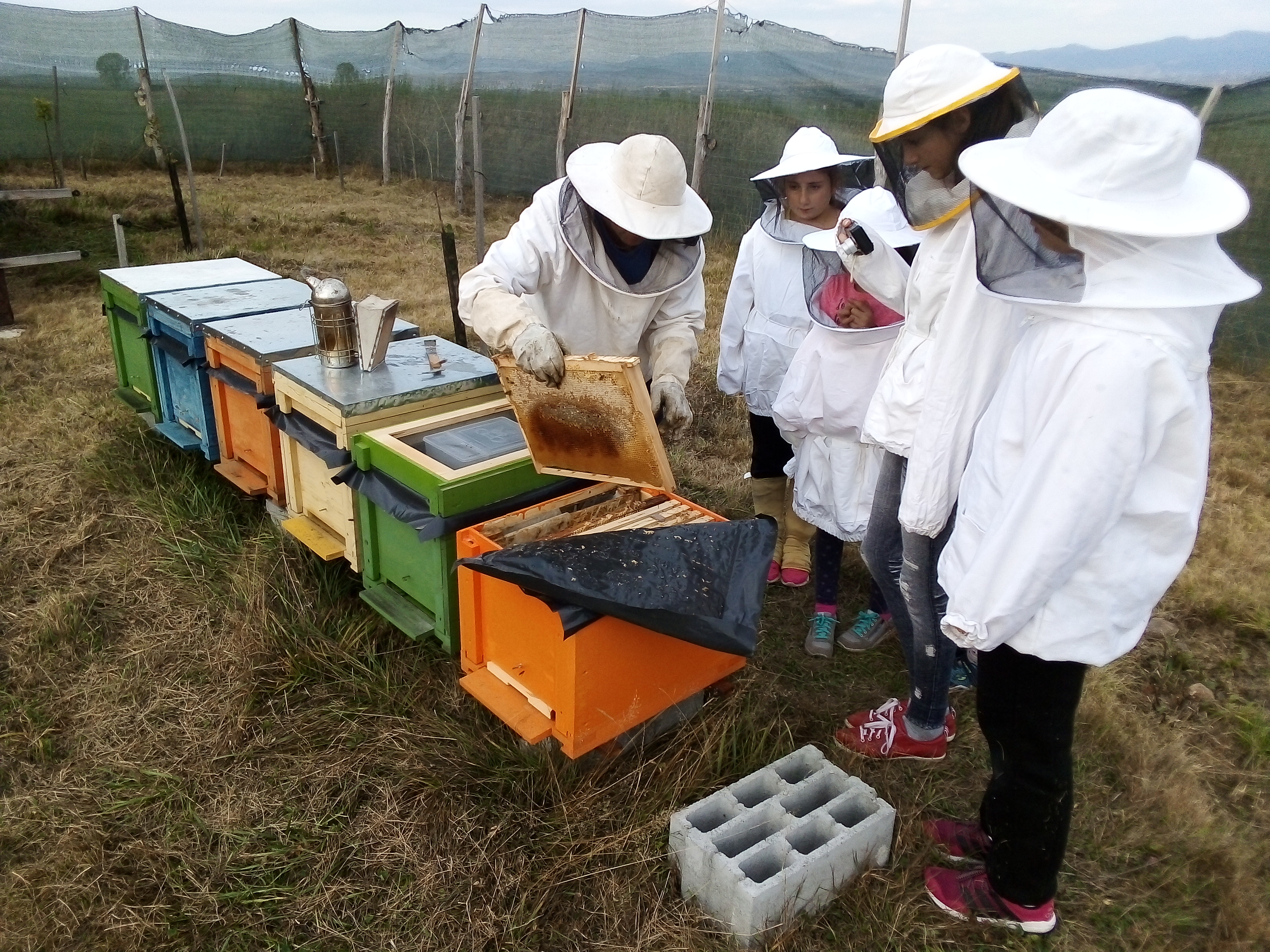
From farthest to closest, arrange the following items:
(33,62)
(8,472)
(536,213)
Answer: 1. (33,62)
2. (8,472)
3. (536,213)

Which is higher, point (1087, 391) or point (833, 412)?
point (1087, 391)

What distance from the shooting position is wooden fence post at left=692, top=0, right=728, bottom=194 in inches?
317

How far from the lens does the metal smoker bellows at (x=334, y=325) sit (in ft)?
9.36

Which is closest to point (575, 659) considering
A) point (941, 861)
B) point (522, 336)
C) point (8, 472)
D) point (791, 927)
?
point (791, 927)

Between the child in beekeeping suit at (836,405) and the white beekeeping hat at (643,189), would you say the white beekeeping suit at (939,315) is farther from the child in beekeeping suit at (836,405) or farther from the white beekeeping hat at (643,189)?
the white beekeeping hat at (643,189)

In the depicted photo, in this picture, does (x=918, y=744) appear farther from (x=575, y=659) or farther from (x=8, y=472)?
(x=8, y=472)

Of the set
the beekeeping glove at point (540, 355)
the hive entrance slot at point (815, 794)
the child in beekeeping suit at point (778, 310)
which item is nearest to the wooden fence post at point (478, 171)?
the child in beekeeping suit at point (778, 310)

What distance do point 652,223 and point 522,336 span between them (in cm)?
49

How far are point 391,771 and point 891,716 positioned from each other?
1401 mm

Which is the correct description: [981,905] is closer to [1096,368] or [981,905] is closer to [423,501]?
[1096,368]

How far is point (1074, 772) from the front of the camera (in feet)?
8.39

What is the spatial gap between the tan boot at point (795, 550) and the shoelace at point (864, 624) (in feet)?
1.11

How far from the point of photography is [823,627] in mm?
3104

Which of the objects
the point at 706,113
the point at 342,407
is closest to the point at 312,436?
the point at 342,407
